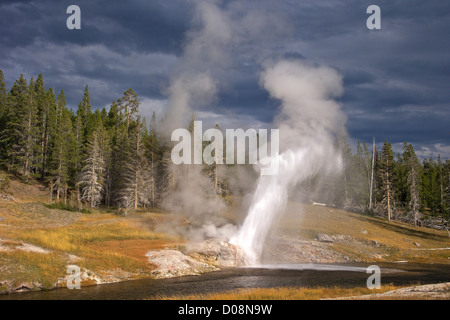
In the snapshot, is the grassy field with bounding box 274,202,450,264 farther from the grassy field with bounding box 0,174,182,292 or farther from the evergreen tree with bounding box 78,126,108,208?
the evergreen tree with bounding box 78,126,108,208

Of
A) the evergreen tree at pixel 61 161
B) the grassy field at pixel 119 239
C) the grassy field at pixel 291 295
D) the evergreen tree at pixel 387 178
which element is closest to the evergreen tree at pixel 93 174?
the evergreen tree at pixel 61 161

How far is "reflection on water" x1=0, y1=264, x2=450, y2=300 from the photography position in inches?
1028

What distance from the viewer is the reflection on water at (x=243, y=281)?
26109 millimetres

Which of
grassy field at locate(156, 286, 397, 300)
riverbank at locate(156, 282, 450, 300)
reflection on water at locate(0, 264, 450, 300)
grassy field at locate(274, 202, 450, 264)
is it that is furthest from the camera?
grassy field at locate(274, 202, 450, 264)

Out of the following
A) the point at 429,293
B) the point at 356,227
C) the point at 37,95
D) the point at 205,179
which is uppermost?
the point at 37,95

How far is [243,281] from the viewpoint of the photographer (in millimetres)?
32281

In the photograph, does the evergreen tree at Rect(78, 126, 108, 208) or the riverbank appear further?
the evergreen tree at Rect(78, 126, 108, 208)

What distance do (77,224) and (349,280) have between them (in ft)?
134

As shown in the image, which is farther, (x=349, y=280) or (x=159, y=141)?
(x=159, y=141)

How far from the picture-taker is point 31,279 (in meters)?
27.5

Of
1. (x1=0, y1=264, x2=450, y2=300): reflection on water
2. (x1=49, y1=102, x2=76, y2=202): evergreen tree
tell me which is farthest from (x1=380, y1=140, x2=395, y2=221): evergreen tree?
(x1=49, y1=102, x2=76, y2=202): evergreen tree
